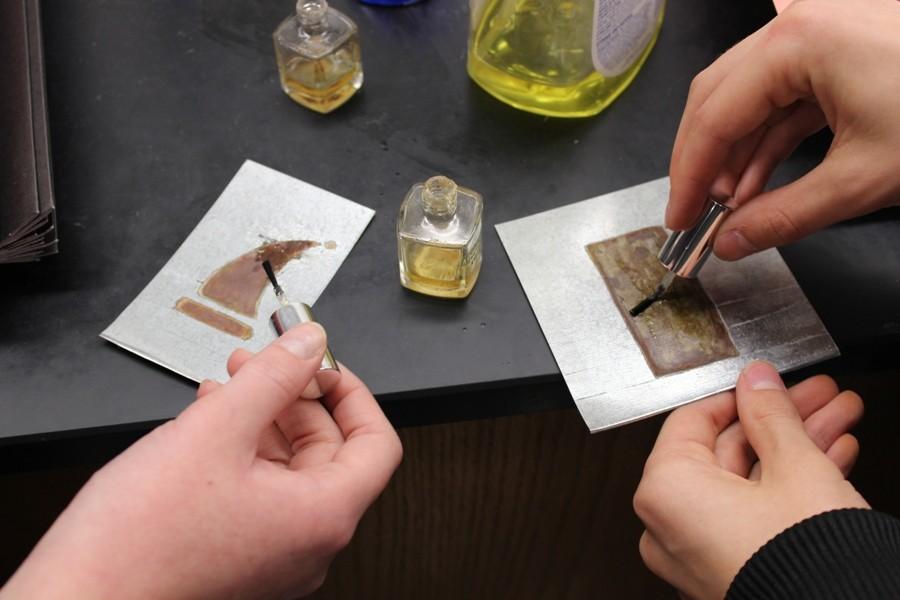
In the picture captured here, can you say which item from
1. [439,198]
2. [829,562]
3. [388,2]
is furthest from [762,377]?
[388,2]

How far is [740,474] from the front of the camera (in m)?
0.55

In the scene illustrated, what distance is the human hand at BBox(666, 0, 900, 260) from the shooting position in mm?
491

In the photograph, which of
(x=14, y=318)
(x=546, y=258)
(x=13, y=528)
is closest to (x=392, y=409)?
(x=546, y=258)

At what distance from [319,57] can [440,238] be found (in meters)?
0.20

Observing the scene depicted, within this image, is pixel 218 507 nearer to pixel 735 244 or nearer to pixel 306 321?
pixel 306 321

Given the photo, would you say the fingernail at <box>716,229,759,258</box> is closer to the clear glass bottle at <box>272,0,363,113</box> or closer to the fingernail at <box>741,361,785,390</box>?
the fingernail at <box>741,361,785,390</box>

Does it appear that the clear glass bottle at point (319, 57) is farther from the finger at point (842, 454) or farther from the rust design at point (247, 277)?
the finger at point (842, 454)

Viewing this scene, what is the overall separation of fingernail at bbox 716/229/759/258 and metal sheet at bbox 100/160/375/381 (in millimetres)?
251

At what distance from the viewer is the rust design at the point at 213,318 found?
0.59 m

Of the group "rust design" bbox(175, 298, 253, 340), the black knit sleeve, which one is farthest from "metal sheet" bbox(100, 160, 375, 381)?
the black knit sleeve

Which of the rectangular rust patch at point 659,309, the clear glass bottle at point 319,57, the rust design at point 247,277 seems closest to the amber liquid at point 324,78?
the clear glass bottle at point 319,57

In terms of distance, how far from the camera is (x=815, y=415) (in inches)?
22.2

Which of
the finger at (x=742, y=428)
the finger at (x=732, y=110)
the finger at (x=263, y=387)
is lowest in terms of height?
the finger at (x=742, y=428)

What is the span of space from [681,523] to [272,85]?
0.47 metres
